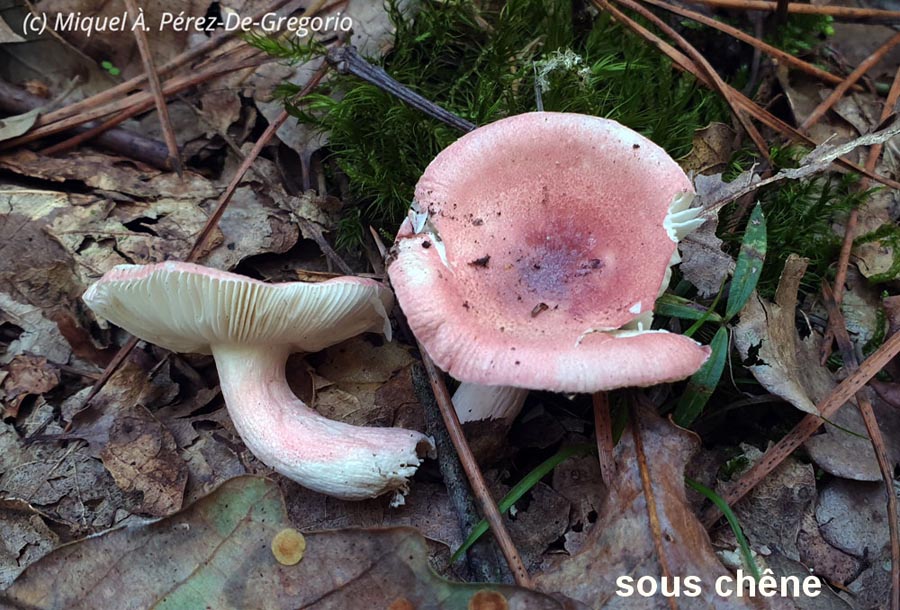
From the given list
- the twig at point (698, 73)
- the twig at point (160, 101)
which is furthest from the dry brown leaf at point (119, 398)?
the twig at point (698, 73)

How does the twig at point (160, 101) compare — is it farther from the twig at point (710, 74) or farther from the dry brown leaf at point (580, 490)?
the dry brown leaf at point (580, 490)

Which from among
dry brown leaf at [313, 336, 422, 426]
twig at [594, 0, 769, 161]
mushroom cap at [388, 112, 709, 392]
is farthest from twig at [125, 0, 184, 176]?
twig at [594, 0, 769, 161]

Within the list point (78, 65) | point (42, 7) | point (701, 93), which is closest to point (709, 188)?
point (701, 93)

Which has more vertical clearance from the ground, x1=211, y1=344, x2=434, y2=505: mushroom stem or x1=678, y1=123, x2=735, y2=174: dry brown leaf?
x1=678, y1=123, x2=735, y2=174: dry brown leaf

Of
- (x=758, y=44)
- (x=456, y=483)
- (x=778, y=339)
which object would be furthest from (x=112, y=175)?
(x=758, y=44)

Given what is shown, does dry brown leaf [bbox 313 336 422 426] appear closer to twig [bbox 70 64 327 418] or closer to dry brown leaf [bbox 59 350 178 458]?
dry brown leaf [bbox 59 350 178 458]

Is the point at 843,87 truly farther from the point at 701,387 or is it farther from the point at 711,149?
A: the point at 701,387
